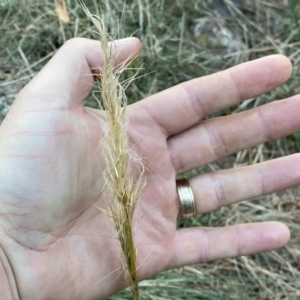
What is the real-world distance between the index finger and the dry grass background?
0.45 m

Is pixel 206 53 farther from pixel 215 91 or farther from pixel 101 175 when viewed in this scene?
pixel 101 175

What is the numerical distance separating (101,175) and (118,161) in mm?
117

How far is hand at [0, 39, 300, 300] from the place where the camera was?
0.85 m

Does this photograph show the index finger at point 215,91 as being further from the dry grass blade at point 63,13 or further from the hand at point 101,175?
the dry grass blade at point 63,13

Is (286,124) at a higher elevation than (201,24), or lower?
lower

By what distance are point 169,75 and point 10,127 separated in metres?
0.78

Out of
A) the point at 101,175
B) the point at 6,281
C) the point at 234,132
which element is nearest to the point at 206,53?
the point at 234,132

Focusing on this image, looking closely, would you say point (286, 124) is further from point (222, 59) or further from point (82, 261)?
point (222, 59)

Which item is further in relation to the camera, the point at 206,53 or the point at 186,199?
the point at 206,53

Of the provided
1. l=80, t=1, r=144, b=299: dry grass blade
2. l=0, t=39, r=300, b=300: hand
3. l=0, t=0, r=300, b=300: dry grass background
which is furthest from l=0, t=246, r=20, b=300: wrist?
l=0, t=0, r=300, b=300: dry grass background

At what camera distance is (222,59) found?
1.60 m

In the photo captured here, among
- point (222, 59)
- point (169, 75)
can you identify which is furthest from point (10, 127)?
point (222, 59)

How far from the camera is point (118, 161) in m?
0.83

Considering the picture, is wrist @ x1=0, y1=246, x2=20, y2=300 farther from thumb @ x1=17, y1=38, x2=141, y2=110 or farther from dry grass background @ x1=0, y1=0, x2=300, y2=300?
dry grass background @ x1=0, y1=0, x2=300, y2=300
